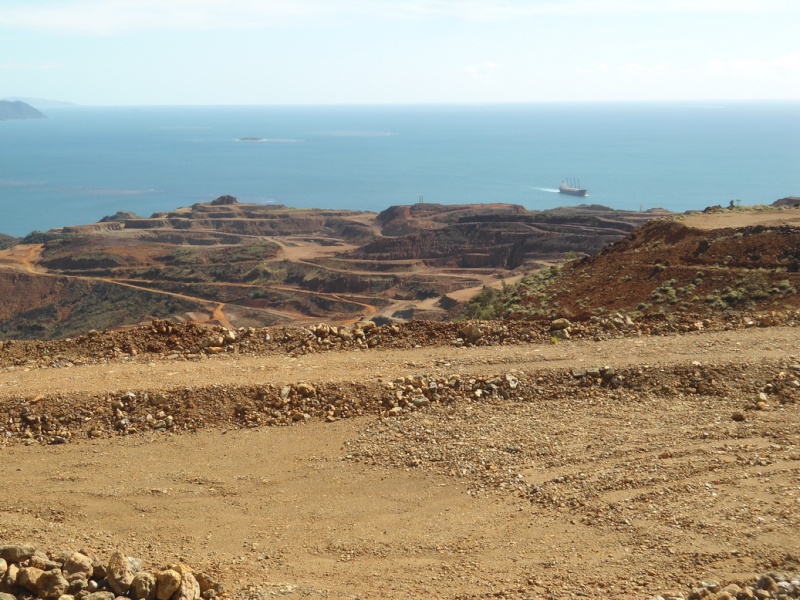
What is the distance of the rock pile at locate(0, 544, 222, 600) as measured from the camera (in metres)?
6.85

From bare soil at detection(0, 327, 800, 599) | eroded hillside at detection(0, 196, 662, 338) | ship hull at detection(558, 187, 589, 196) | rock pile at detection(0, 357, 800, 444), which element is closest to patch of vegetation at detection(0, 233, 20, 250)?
eroded hillside at detection(0, 196, 662, 338)

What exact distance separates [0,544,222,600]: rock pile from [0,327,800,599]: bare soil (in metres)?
0.49

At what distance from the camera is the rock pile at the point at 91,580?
685 centimetres

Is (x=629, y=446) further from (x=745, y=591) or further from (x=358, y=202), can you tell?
Result: (x=358, y=202)

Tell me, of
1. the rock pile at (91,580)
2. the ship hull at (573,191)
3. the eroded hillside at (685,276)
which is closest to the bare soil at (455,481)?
the rock pile at (91,580)

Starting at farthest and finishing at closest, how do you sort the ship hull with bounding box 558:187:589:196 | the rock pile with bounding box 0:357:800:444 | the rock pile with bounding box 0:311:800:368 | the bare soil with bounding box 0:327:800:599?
the ship hull with bounding box 558:187:589:196 < the rock pile with bounding box 0:311:800:368 < the rock pile with bounding box 0:357:800:444 < the bare soil with bounding box 0:327:800:599

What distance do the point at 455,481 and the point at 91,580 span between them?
402 cm

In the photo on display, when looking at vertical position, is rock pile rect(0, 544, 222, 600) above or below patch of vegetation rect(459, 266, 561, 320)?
below

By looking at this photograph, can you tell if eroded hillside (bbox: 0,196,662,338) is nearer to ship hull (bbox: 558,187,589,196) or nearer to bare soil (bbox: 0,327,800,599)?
bare soil (bbox: 0,327,800,599)

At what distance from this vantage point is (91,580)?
708 centimetres

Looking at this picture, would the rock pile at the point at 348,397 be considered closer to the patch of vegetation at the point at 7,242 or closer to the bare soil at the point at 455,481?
the bare soil at the point at 455,481

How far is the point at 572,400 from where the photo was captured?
10742 millimetres

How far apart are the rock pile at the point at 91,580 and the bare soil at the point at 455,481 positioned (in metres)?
0.49

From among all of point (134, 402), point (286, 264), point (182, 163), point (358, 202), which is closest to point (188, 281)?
point (286, 264)
